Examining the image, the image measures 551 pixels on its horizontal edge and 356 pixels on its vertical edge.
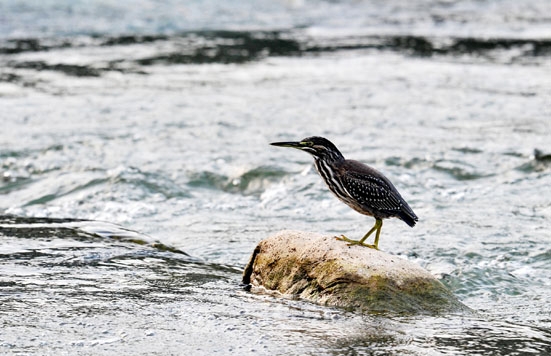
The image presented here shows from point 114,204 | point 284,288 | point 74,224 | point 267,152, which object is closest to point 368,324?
point 284,288

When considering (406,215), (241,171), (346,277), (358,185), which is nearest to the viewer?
(346,277)

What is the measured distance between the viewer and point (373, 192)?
6957 millimetres

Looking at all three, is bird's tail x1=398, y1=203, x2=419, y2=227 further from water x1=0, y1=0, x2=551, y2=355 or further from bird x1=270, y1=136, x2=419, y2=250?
water x1=0, y1=0, x2=551, y2=355

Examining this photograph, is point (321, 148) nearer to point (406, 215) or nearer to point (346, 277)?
point (406, 215)

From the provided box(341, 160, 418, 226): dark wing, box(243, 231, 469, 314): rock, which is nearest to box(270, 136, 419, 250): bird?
box(341, 160, 418, 226): dark wing

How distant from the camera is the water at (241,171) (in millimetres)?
5898

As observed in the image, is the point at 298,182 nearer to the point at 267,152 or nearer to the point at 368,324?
the point at 267,152

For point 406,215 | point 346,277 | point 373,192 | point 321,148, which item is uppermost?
point 321,148

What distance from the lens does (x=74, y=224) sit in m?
8.80

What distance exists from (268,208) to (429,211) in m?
1.57

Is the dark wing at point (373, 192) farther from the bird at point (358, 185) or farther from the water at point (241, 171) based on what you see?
the water at point (241, 171)

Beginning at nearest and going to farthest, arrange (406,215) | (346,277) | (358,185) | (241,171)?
(346,277)
(358,185)
(406,215)
(241,171)

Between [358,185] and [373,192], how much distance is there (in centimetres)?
11

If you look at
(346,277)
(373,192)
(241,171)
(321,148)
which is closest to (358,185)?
(373,192)
